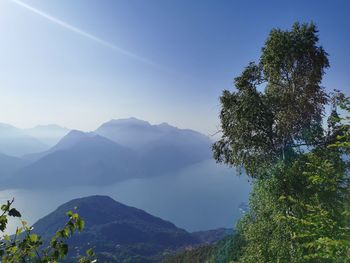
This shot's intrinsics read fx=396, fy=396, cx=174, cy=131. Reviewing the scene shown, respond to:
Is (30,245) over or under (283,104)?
under

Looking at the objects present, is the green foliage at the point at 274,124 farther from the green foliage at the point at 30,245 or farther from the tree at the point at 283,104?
the green foliage at the point at 30,245

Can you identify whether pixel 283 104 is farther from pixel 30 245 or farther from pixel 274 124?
pixel 30 245

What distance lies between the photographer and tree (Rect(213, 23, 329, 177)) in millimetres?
20469

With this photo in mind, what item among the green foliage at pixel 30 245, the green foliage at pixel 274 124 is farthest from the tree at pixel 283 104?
the green foliage at pixel 30 245

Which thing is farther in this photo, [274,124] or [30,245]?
[274,124]

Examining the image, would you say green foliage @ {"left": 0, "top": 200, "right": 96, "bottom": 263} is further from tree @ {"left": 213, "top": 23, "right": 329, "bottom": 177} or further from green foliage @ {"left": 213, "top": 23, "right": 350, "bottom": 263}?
tree @ {"left": 213, "top": 23, "right": 329, "bottom": 177}

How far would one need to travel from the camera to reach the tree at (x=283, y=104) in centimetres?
2047

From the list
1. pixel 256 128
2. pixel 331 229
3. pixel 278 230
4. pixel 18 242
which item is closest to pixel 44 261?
A: pixel 18 242

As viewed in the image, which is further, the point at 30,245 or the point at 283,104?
the point at 283,104

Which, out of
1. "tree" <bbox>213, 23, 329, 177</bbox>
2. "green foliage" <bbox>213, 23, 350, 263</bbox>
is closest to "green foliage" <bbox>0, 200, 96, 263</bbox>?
"green foliage" <bbox>213, 23, 350, 263</bbox>

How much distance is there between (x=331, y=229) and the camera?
866 cm

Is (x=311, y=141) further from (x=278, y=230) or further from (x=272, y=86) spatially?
(x=278, y=230)

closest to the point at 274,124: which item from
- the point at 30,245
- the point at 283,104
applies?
the point at 283,104

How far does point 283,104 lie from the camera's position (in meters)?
20.9
